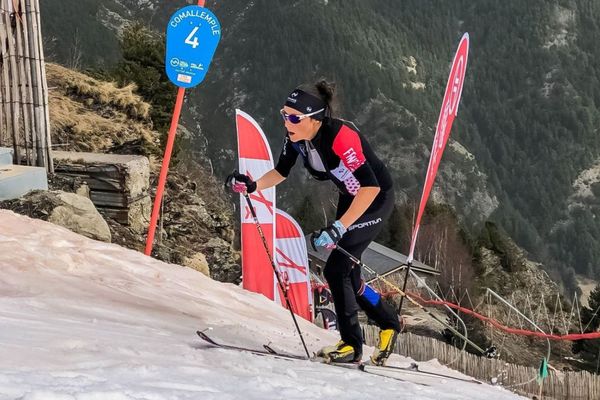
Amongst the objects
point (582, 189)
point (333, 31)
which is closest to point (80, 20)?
point (333, 31)

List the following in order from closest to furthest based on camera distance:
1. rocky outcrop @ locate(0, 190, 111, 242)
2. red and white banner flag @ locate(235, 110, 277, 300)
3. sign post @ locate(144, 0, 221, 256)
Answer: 1. sign post @ locate(144, 0, 221, 256)
2. rocky outcrop @ locate(0, 190, 111, 242)
3. red and white banner flag @ locate(235, 110, 277, 300)

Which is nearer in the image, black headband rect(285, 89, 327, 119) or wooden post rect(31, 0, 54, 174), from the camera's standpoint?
black headband rect(285, 89, 327, 119)

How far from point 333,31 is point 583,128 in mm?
64681

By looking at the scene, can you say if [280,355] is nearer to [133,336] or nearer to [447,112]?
[133,336]

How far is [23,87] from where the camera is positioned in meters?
7.25

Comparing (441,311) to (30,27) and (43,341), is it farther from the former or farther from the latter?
(43,341)

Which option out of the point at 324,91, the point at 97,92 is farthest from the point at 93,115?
the point at 324,91

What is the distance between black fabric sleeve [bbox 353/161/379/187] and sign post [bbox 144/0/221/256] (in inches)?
97.6

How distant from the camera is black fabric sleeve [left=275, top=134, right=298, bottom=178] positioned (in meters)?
4.49

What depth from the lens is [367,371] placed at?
13.8 feet

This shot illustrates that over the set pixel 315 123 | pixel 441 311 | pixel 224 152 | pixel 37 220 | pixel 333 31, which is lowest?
pixel 441 311

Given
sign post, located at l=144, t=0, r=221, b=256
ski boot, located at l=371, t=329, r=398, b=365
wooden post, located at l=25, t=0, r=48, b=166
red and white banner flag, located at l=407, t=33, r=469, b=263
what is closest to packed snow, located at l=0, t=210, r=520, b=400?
ski boot, located at l=371, t=329, r=398, b=365

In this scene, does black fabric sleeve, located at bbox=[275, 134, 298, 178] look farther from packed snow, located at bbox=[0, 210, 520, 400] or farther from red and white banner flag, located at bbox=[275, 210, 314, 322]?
red and white banner flag, located at bbox=[275, 210, 314, 322]

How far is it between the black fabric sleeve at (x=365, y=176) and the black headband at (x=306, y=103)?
43cm
